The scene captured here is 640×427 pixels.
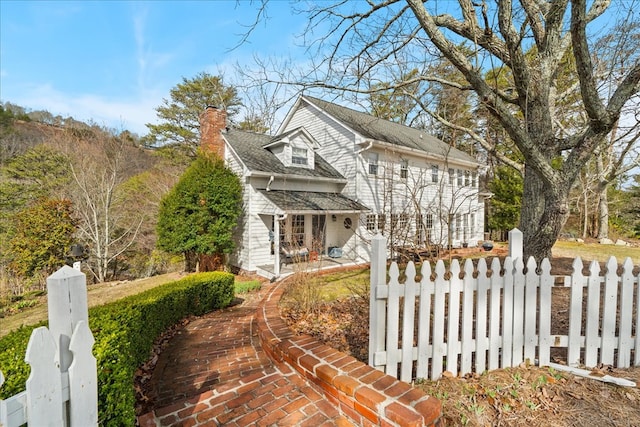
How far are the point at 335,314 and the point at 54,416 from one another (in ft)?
12.9

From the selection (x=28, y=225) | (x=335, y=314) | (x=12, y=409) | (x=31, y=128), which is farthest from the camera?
(x=31, y=128)

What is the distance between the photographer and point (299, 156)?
13281 millimetres

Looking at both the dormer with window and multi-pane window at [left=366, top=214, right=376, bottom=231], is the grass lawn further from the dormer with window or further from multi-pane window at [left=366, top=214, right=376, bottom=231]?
multi-pane window at [left=366, top=214, right=376, bottom=231]

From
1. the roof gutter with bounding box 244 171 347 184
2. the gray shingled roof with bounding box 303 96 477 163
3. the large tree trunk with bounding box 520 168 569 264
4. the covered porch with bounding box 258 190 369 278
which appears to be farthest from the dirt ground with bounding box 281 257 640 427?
the gray shingled roof with bounding box 303 96 477 163

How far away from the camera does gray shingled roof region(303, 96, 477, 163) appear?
45.7ft

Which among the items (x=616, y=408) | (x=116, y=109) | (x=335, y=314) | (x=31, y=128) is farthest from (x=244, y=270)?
(x=31, y=128)

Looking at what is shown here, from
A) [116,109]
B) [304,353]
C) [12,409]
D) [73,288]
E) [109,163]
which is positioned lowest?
[304,353]

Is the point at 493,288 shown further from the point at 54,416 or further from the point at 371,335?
the point at 54,416

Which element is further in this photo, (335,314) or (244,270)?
(244,270)

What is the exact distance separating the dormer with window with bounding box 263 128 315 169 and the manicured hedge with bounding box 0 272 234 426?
735 centimetres

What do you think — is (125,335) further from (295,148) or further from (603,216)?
(603,216)

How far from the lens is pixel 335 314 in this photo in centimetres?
481

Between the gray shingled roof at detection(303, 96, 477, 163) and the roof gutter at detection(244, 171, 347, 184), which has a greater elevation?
the gray shingled roof at detection(303, 96, 477, 163)

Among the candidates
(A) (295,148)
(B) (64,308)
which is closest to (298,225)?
(A) (295,148)
